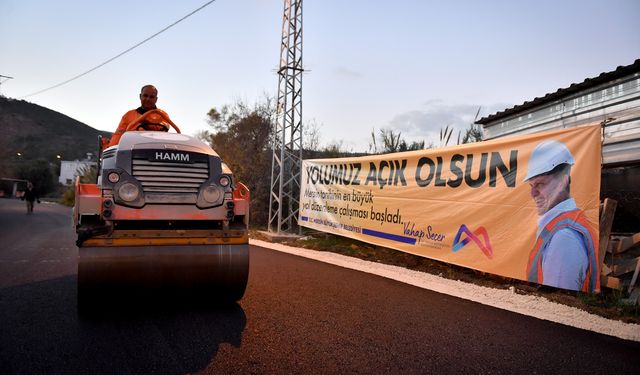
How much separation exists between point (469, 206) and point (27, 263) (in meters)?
7.85

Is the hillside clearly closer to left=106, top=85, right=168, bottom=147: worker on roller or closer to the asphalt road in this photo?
left=106, top=85, right=168, bottom=147: worker on roller

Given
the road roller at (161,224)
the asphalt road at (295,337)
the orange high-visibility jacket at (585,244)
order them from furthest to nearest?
the orange high-visibility jacket at (585,244) → the road roller at (161,224) → the asphalt road at (295,337)

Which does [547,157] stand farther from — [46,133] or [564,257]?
[46,133]

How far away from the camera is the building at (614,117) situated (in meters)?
6.66

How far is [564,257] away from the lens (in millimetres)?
5020

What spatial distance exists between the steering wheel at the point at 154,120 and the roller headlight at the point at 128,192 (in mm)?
1220

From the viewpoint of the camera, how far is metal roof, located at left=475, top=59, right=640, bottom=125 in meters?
6.89

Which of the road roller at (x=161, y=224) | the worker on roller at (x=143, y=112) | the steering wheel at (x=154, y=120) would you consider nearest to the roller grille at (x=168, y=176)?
the road roller at (x=161, y=224)

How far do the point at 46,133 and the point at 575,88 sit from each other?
374 feet

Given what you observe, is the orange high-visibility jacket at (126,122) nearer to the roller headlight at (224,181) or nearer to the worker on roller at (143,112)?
the worker on roller at (143,112)

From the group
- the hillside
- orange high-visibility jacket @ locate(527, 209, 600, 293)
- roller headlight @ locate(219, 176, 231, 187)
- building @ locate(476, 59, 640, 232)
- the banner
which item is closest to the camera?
roller headlight @ locate(219, 176, 231, 187)

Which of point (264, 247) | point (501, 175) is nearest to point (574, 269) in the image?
point (501, 175)

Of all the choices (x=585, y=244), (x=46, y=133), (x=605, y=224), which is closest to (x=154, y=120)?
(x=585, y=244)

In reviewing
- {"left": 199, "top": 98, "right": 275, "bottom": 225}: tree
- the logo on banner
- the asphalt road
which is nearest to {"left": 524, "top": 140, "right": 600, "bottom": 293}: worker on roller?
the logo on banner
